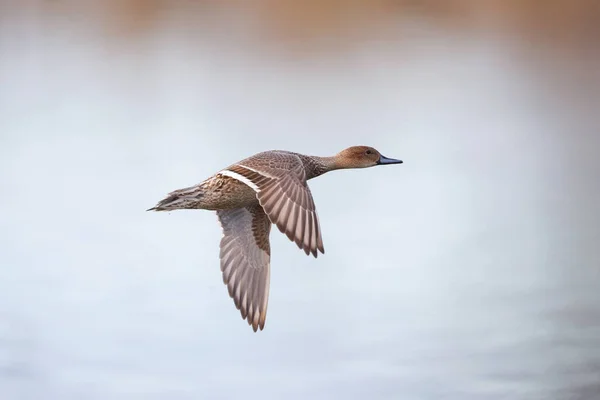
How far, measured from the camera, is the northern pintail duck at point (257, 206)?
3256 mm

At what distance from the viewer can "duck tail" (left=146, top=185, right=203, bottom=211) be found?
338 centimetres

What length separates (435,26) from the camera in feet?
28.4

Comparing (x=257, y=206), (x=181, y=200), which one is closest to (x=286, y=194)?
(x=181, y=200)

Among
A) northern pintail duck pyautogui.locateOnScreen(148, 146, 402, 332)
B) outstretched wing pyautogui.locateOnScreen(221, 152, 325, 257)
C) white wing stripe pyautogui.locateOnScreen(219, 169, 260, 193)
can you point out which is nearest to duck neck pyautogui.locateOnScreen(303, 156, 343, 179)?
northern pintail duck pyautogui.locateOnScreen(148, 146, 402, 332)

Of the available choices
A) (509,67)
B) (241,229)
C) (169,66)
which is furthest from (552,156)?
(241,229)

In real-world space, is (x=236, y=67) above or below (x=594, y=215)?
above

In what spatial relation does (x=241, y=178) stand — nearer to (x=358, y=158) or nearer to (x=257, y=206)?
(x=257, y=206)

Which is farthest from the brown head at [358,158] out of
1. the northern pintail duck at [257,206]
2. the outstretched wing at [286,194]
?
the outstretched wing at [286,194]

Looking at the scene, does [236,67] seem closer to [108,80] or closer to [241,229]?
[108,80]

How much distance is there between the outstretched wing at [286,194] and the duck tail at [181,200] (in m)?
0.12

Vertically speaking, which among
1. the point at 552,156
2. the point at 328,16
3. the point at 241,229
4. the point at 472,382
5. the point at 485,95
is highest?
the point at 328,16

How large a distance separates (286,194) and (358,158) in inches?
35.2

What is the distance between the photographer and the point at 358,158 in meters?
4.20

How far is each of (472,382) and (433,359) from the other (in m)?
0.23
